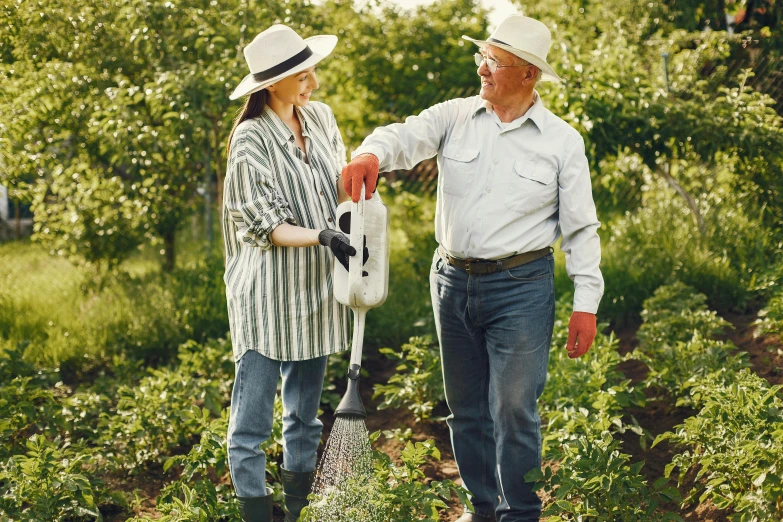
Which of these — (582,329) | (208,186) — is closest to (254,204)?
(582,329)

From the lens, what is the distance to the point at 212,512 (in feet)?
10.3

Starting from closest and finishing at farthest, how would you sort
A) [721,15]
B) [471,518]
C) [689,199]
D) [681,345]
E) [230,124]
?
[471,518] → [681,345] → [230,124] → [689,199] → [721,15]

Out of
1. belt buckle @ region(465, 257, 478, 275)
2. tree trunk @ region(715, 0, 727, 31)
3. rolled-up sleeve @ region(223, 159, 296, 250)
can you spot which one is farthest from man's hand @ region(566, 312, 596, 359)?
tree trunk @ region(715, 0, 727, 31)

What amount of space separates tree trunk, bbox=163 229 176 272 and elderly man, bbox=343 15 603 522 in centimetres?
412

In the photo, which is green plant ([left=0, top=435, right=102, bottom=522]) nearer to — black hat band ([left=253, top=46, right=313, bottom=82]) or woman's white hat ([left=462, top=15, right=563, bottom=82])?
black hat band ([left=253, top=46, right=313, bottom=82])

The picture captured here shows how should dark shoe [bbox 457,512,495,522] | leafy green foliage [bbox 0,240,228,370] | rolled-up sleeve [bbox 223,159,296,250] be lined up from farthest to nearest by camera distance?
leafy green foliage [bbox 0,240,228,370] < dark shoe [bbox 457,512,495,522] < rolled-up sleeve [bbox 223,159,296,250]

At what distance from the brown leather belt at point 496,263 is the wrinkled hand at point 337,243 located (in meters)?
0.48

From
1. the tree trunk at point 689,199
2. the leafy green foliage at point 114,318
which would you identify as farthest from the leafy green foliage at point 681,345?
the leafy green foliage at point 114,318

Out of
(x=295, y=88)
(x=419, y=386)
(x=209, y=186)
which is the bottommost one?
(x=419, y=386)

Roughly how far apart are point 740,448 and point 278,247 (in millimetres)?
1678

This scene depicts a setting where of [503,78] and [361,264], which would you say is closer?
[361,264]

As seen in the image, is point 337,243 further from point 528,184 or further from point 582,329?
point 582,329

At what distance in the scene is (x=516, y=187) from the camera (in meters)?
3.07

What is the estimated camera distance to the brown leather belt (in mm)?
3109
